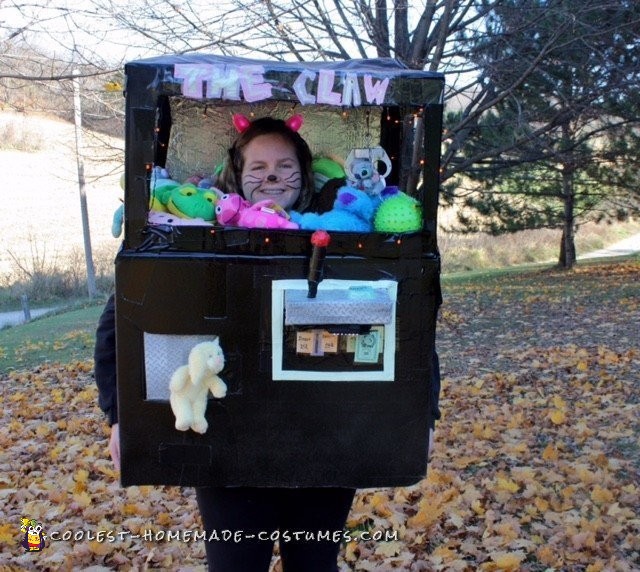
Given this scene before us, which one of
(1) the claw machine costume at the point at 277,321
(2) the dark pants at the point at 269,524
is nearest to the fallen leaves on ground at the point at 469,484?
(2) the dark pants at the point at 269,524

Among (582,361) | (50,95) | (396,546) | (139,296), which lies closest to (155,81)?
(139,296)

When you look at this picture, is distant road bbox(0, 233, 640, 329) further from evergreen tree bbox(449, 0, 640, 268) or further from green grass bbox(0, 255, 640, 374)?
evergreen tree bbox(449, 0, 640, 268)

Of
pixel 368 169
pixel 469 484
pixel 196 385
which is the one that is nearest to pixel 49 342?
pixel 469 484

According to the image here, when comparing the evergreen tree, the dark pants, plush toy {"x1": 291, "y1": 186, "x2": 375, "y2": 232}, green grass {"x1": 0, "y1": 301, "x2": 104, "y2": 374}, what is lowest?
green grass {"x1": 0, "y1": 301, "x2": 104, "y2": 374}

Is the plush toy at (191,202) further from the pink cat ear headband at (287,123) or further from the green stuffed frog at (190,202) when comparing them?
the pink cat ear headband at (287,123)

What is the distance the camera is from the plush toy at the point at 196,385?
1.57 m

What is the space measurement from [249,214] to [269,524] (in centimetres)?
79

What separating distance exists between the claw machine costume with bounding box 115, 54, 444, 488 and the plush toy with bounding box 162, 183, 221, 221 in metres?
0.07

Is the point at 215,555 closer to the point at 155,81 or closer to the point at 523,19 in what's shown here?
the point at 155,81

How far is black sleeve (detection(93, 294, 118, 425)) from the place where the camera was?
6.12 ft

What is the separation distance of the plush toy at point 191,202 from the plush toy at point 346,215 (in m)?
0.21

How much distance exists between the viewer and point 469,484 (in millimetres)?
4094

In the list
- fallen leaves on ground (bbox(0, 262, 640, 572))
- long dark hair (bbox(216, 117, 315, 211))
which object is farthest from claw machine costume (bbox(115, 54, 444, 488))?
fallen leaves on ground (bbox(0, 262, 640, 572))

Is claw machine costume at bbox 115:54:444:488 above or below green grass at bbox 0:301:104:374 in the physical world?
above
